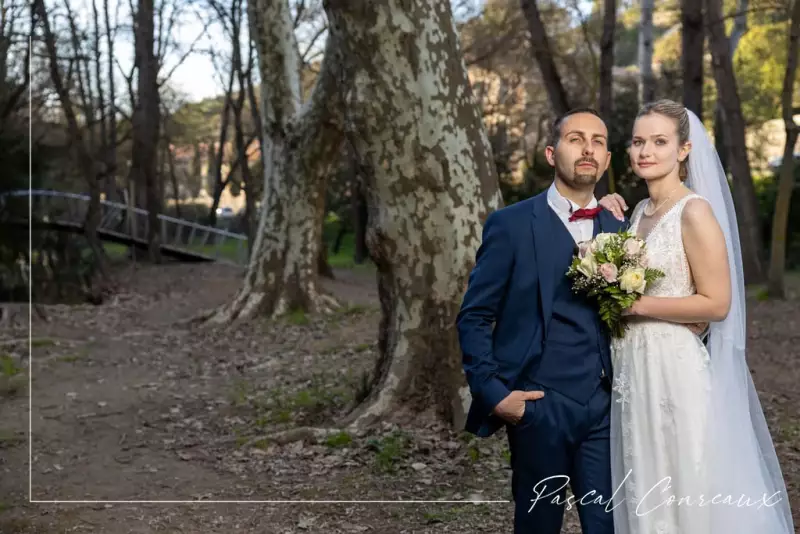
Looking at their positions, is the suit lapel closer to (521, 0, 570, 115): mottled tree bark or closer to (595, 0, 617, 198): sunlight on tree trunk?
(521, 0, 570, 115): mottled tree bark

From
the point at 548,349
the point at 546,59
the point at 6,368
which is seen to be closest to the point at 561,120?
the point at 548,349

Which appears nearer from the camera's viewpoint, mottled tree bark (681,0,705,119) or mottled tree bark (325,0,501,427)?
mottled tree bark (325,0,501,427)

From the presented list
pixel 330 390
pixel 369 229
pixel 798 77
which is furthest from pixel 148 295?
pixel 798 77

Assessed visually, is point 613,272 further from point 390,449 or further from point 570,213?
point 390,449

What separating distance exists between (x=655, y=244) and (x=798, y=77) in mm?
24544

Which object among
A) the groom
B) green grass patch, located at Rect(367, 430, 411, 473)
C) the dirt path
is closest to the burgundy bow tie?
the groom

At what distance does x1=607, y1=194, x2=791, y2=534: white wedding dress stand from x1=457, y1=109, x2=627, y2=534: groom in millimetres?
67

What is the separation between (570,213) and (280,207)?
10635 millimetres

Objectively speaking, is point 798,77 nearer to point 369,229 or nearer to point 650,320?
point 369,229

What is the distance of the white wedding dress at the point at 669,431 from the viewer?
3.00m

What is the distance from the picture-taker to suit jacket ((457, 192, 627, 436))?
119 inches

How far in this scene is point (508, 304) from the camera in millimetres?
3113

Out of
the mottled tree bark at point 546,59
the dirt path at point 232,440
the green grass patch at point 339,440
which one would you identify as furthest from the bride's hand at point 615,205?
the mottled tree bark at point 546,59

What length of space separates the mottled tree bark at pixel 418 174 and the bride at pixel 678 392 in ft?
10.8
